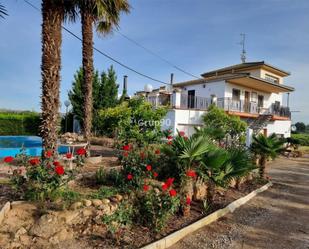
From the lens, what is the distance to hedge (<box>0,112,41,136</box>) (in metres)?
24.4

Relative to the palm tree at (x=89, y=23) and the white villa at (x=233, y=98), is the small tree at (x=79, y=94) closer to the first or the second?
the white villa at (x=233, y=98)

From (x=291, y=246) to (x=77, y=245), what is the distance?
3911 millimetres

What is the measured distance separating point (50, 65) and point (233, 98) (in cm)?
2102

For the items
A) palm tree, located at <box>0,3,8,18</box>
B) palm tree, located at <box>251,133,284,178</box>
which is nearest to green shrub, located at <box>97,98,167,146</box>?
palm tree, located at <box>251,133,284,178</box>

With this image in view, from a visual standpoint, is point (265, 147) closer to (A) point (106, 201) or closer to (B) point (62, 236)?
(A) point (106, 201)

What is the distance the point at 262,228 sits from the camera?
601 centimetres

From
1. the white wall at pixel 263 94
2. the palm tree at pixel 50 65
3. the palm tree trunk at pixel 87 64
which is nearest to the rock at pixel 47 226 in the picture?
the palm tree at pixel 50 65

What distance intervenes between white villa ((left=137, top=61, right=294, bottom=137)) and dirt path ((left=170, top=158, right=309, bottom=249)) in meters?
8.85

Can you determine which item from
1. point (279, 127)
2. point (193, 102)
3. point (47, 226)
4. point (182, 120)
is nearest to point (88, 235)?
point (47, 226)

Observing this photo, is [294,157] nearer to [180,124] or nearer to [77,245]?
[180,124]

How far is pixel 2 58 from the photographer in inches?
436

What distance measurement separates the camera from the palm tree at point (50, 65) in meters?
7.31

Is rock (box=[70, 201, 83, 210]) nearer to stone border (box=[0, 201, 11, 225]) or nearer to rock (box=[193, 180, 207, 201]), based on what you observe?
stone border (box=[0, 201, 11, 225])

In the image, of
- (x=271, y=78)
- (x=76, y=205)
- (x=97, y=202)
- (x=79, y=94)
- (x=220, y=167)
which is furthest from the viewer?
(x=271, y=78)
